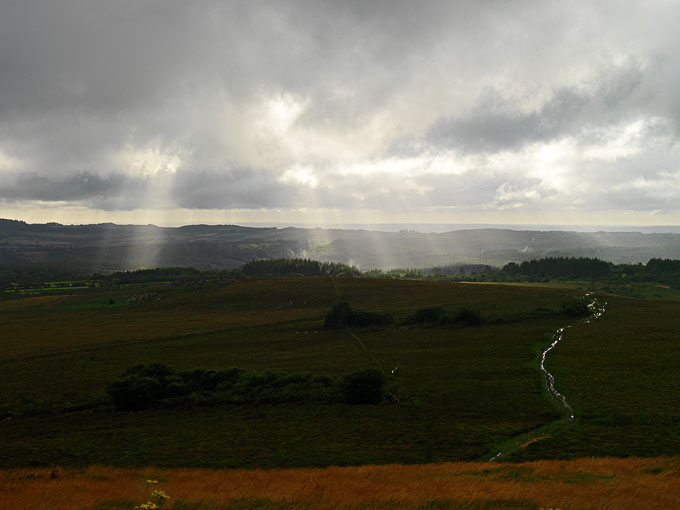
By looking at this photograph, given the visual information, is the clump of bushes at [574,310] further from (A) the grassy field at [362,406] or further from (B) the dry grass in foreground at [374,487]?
(B) the dry grass in foreground at [374,487]

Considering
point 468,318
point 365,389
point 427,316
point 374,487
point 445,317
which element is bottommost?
point 365,389

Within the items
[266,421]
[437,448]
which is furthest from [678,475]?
[266,421]

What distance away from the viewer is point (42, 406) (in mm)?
51781

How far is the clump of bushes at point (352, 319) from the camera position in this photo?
4465 inches

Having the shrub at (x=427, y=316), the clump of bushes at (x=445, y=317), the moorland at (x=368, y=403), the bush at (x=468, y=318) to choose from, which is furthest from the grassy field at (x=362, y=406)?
the shrub at (x=427, y=316)

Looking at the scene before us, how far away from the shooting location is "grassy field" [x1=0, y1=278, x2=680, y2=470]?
114 feet

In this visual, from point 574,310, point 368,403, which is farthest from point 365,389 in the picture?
point 574,310

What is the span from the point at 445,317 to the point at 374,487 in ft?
288

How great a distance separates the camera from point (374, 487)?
23.2 m

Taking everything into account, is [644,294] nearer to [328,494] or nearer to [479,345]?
[479,345]

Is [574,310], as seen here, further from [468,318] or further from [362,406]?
[362,406]

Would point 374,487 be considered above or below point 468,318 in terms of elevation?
above

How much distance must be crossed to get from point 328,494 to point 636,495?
13577mm

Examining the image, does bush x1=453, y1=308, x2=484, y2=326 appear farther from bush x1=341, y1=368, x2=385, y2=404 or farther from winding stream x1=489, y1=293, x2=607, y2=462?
bush x1=341, y1=368, x2=385, y2=404
